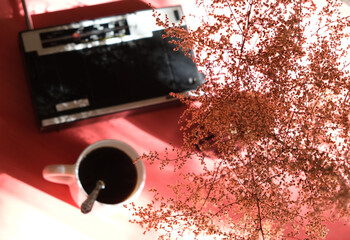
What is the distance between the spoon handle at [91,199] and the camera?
84 cm

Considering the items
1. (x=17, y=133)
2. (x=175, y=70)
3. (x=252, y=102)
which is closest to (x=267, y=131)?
(x=252, y=102)

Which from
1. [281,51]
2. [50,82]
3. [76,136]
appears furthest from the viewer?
[76,136]

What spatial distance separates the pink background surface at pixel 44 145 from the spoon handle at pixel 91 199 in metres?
0.26

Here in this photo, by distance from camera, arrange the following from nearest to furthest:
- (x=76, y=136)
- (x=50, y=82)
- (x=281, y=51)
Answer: (x=281, y=51), (x=50, y=82), (x=76, y=136)

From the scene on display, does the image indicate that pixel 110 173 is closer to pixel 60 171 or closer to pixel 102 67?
pixel 60 171

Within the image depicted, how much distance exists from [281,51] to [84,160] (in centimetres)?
58

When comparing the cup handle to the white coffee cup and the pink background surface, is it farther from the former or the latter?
the pink background surface

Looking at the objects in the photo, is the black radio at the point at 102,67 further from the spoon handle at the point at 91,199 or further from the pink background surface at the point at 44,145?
the spoon handle at the point at 91,199

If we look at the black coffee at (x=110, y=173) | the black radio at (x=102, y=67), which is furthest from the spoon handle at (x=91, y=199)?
the black radio at (x=102, y=67)

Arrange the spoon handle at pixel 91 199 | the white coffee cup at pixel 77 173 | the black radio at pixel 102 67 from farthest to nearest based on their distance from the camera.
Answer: the black radio at pixel 102 67, the white coffee cup at pixel 77 173, the spoon handle at pixel 91 199

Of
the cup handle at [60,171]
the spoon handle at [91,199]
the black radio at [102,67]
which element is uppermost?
the black radio at [102,67]

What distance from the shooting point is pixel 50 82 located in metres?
1.07

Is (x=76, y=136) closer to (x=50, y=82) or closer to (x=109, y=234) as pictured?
(x=50, y=82)

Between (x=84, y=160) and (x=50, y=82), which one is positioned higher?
(x=50, y=82)
